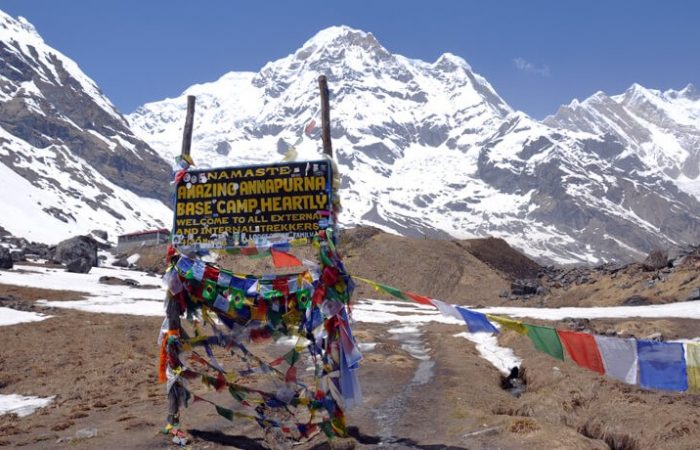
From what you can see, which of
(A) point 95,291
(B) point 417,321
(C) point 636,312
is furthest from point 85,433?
(A) point 95,291

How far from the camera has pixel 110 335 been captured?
30.8 meters

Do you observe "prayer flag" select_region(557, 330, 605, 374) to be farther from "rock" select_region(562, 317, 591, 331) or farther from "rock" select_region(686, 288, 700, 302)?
"rock" select_region(686, 288, 700, 302)

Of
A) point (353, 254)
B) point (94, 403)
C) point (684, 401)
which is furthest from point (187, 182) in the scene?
point (353, 254)

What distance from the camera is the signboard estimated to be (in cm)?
1355

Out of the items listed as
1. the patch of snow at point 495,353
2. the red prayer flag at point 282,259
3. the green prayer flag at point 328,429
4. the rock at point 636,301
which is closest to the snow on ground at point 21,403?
the red prayer flag at point 282,259

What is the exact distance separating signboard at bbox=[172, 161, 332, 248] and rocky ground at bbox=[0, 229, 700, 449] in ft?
14.4

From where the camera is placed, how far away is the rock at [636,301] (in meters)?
47.3

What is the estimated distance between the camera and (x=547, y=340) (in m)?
11.2

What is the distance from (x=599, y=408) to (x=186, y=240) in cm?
1059

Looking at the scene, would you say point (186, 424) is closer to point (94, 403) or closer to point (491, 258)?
point (94, 403)

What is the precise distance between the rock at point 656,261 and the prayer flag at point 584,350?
52828 mm

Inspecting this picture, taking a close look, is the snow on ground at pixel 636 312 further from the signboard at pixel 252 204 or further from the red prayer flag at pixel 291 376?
the signboard at pixel 252 204

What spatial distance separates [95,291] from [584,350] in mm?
49092

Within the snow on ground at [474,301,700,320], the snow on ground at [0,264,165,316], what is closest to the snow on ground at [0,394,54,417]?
the snow on ground at [0,264,165,316]
